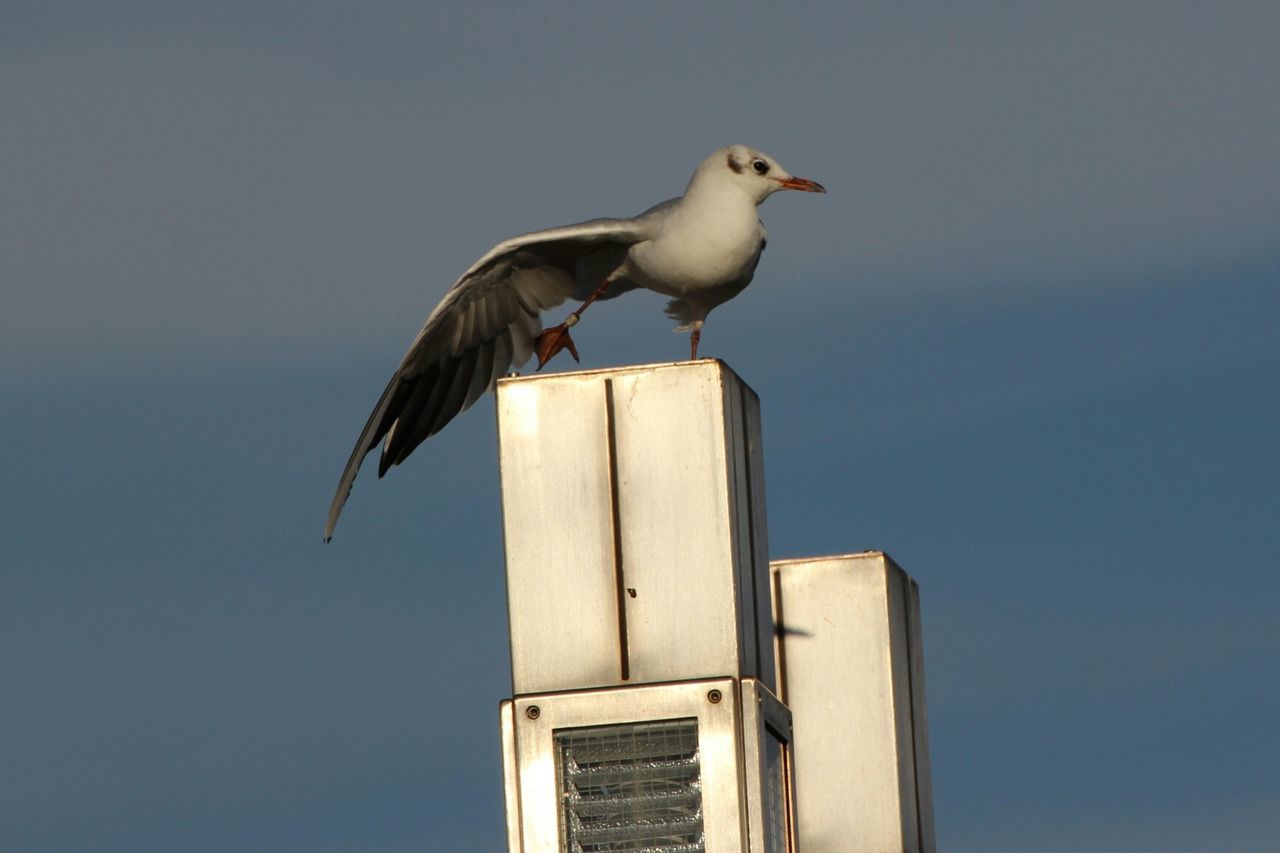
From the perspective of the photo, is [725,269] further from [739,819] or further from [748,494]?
[739,819]

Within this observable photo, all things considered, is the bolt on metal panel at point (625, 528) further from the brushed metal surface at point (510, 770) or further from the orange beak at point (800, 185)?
the orange beak at point (800, 185)

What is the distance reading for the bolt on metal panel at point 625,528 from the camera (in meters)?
7.02

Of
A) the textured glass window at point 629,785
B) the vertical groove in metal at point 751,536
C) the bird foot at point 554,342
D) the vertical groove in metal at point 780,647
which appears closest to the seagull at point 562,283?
the bird foot at point 554,342

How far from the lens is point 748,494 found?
7410 mm

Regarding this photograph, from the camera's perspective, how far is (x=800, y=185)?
1332 centimetres

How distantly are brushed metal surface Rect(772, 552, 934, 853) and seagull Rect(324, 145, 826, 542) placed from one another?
8.02 ft

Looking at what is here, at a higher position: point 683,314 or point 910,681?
point 683,314

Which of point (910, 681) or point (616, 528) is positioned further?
point (910, 681)

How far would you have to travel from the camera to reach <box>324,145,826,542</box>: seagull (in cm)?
1207

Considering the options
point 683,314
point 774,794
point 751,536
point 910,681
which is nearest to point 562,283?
point 683,314

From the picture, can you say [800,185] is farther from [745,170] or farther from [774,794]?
[774,794]

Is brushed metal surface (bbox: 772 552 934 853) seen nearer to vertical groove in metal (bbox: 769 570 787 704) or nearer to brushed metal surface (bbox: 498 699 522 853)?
vertical groove in metal (bbox: 769 570 787 704)

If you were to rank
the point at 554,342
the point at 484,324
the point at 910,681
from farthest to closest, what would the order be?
the point at 484,324
the point at 554,342
the point at 910,681

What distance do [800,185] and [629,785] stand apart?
6.88m
